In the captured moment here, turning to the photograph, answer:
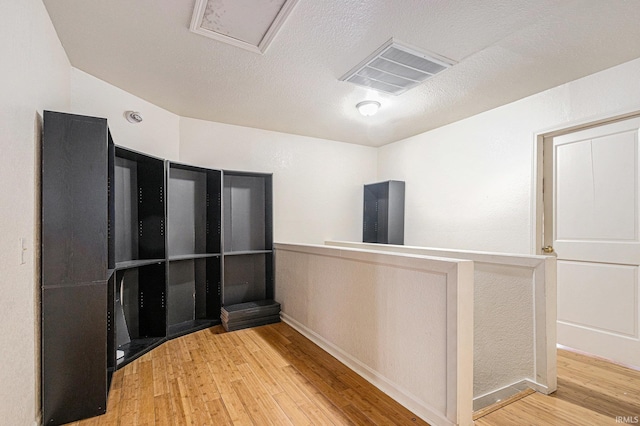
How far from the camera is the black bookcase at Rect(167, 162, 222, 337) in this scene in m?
3.48

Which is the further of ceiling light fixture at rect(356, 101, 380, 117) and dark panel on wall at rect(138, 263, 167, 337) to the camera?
ceiling light fixture at rect(356, 101, 380, 117)

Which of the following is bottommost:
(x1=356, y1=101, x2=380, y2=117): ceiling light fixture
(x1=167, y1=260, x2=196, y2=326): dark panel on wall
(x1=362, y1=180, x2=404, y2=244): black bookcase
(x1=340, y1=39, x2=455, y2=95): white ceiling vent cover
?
(x1=167, y1=260, x2=196, y2=326): dark panel on wall

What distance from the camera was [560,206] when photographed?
3041 mm

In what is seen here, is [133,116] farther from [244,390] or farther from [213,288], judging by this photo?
[244,390]

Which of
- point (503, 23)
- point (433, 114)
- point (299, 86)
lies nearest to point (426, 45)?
point (503, 23)

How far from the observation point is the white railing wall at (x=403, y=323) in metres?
1.65

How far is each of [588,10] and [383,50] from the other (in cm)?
126

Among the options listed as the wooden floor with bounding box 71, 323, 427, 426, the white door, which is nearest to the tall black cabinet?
the wooden floor with bounding box 71, 323, 427, 426

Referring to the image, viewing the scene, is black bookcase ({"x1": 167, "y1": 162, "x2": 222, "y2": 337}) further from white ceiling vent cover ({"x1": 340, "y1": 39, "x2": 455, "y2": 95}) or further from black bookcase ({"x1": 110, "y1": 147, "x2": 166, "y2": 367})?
white ceiling vent cover ({"x1": 340, "y1": 39, "x2": 455, "y2": 95})

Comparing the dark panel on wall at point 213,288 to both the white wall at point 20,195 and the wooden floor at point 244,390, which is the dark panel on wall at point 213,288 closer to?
the wooden floor at point 244,390

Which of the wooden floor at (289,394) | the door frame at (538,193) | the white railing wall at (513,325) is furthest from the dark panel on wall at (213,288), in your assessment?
the door frame at (538,193)

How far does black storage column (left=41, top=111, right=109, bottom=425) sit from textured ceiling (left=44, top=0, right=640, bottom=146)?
78 centimetres

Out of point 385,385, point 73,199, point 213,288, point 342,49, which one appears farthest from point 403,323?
point 213,288

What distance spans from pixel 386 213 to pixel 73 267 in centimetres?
376
